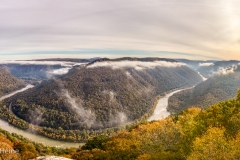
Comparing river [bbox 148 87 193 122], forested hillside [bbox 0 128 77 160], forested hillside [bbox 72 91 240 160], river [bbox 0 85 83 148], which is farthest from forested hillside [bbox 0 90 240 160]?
river [bbox 148 87 193 122]

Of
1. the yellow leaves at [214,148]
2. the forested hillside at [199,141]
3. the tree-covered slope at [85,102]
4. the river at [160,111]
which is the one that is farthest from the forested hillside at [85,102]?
the yellow leaves at [214,148]

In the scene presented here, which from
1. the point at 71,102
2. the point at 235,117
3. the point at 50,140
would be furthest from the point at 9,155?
the point at 71,102

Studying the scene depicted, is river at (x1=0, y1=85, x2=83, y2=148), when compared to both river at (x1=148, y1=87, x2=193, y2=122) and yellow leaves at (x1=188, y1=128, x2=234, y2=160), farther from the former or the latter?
yellow leaves at (x1=188, y1=128, x2=234, y2=160)

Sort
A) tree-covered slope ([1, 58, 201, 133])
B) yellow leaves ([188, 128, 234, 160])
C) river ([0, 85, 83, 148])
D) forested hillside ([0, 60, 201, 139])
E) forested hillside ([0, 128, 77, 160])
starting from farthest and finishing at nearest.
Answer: tree-covered slope ([1, 58, 201, 133])
forested hillside ([0, 60, 201, 139])
river ([0, 85, 83, 148])
forested hillside ([0, 128, 77, 160])
yellow leaves ([188, 128, 234, 160])

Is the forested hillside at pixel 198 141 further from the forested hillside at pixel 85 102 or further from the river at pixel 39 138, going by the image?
the forested hillside at pixel 85 102

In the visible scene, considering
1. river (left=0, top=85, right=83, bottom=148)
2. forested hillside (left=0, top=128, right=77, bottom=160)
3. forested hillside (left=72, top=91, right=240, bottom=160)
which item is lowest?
river (left=0, top=85, right=83, bottom=148)

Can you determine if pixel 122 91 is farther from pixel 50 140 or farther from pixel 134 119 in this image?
pixel 50 140

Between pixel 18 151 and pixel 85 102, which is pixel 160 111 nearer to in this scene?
pixel 85 102

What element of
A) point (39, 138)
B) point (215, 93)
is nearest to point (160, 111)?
point (215, 93)
